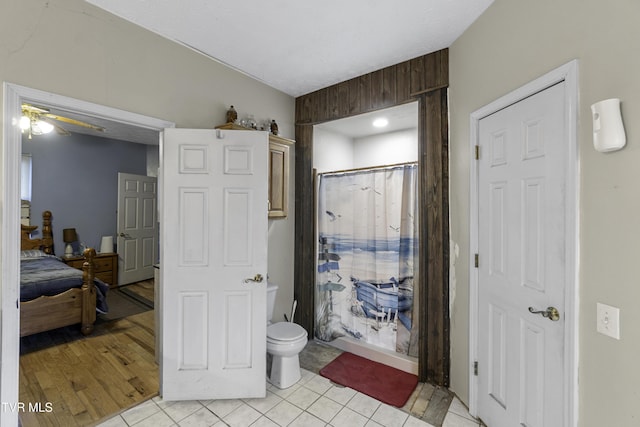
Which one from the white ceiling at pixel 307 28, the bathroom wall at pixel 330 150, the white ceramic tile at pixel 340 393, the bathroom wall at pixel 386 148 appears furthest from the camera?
the bathroom wall at pixel 386 148

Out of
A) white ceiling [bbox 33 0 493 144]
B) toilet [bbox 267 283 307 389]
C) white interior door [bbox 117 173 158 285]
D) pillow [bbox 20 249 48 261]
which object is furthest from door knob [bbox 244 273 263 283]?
white interior door [bbox 117 173 158 285]

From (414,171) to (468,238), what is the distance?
0.77 metres

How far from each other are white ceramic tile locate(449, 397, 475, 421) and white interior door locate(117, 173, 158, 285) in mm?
5118

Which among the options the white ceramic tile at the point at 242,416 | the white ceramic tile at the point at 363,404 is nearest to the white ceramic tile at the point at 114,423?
the white ceramic tile at the point at 242,416

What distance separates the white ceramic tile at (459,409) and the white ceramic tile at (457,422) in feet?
0.09

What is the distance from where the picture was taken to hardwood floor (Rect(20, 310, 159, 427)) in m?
1.94

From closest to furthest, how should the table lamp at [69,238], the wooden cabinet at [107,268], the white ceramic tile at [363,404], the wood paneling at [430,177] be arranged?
1. the white ceramic tile at [363,404]
2. the wood paneling at [430,177]
3. the table lamp at [69,238]
4. the wooden cabinet at [107,268]

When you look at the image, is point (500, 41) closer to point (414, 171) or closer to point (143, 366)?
point (414, 171)

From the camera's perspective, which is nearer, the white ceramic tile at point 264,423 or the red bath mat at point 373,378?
the white ceramic tile at point 264,423

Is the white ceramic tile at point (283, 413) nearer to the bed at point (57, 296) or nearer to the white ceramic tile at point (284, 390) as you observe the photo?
the white ceramic tile at point (284, 390)

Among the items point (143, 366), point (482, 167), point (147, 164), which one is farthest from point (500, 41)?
point (147, 164)

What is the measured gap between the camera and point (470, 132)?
6.46ft

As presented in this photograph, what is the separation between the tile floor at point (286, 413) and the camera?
1.85 m

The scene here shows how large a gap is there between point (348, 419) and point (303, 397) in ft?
1.26
